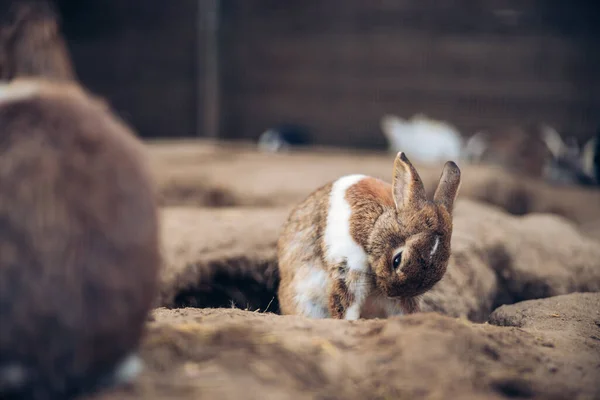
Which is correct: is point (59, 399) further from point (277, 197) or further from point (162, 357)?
point (277, 197)

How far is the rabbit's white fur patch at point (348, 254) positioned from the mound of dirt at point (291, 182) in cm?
230

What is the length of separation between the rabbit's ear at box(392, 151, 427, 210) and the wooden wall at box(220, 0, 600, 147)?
709cm

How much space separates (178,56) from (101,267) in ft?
30.0

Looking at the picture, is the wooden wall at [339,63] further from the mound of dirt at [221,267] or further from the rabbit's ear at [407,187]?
the rabbit's ear at [407,187]

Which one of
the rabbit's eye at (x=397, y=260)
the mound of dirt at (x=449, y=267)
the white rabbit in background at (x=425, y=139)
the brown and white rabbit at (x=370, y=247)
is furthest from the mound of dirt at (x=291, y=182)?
the rabbit's eye at (x=397, y=260)

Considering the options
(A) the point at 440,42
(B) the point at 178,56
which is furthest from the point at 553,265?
(B) the point at 178,56

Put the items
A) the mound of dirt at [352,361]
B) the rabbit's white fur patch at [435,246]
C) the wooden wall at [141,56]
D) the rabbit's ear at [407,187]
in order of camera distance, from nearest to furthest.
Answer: the mound of dirt at [352,361]
the rabbit's white fur patch at [435,246]
the rabbit's ear at [407,187]
the wooden wall at [141,56]

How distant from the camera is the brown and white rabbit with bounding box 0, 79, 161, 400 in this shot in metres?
1.64

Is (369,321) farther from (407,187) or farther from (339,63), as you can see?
(339,63)

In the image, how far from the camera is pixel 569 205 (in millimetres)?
7039

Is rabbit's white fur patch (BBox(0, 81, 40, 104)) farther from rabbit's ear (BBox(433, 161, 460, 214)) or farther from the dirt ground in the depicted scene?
rabbit's ear (BBox(433, 161, 460, 214))

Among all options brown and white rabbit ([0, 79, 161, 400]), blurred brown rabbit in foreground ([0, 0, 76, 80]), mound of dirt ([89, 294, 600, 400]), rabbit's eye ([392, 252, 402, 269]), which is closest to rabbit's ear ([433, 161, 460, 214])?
rabbit's eye ([392, 252, 402, 269])

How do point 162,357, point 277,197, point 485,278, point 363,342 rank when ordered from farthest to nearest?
point 277,197 < point 485,278 < point 363,342 < point 162,357

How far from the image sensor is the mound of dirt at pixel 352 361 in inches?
76.4
